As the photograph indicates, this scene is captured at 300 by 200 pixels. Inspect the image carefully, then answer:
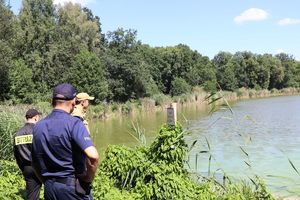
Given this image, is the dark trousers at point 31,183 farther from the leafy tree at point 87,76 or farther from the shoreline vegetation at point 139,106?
the leafy tree at point 87,76

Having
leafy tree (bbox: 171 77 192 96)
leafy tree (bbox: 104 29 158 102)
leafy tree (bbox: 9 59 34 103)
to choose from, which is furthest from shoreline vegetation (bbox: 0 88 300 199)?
leafy tree (bbox: 171 77 192 96)

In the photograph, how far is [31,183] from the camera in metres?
5.71

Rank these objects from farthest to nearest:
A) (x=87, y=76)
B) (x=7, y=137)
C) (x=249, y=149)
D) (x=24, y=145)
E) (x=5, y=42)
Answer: (x=87, y=76) → (x=5, y=42) → (x=249, y=149) → (x=7, y=137) → (x=24, y=145)

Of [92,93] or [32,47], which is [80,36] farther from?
[92,93]

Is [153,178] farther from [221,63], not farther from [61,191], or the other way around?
[221,63]

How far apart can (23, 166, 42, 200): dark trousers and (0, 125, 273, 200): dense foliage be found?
11.8 inches

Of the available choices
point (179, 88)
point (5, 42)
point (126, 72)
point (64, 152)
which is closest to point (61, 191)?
point (64, 152)

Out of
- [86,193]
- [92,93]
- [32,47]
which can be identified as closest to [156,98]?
[92,93]

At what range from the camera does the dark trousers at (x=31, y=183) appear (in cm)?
570

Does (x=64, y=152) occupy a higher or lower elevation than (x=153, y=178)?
higher

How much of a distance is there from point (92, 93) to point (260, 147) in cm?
2288

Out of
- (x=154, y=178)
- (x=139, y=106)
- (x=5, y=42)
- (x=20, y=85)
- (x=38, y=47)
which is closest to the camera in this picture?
(x=154, y=178)

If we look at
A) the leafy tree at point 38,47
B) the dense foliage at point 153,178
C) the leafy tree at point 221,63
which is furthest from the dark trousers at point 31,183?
the leafy tree at point 221,63

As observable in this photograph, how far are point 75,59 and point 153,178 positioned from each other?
3289 centimetres
